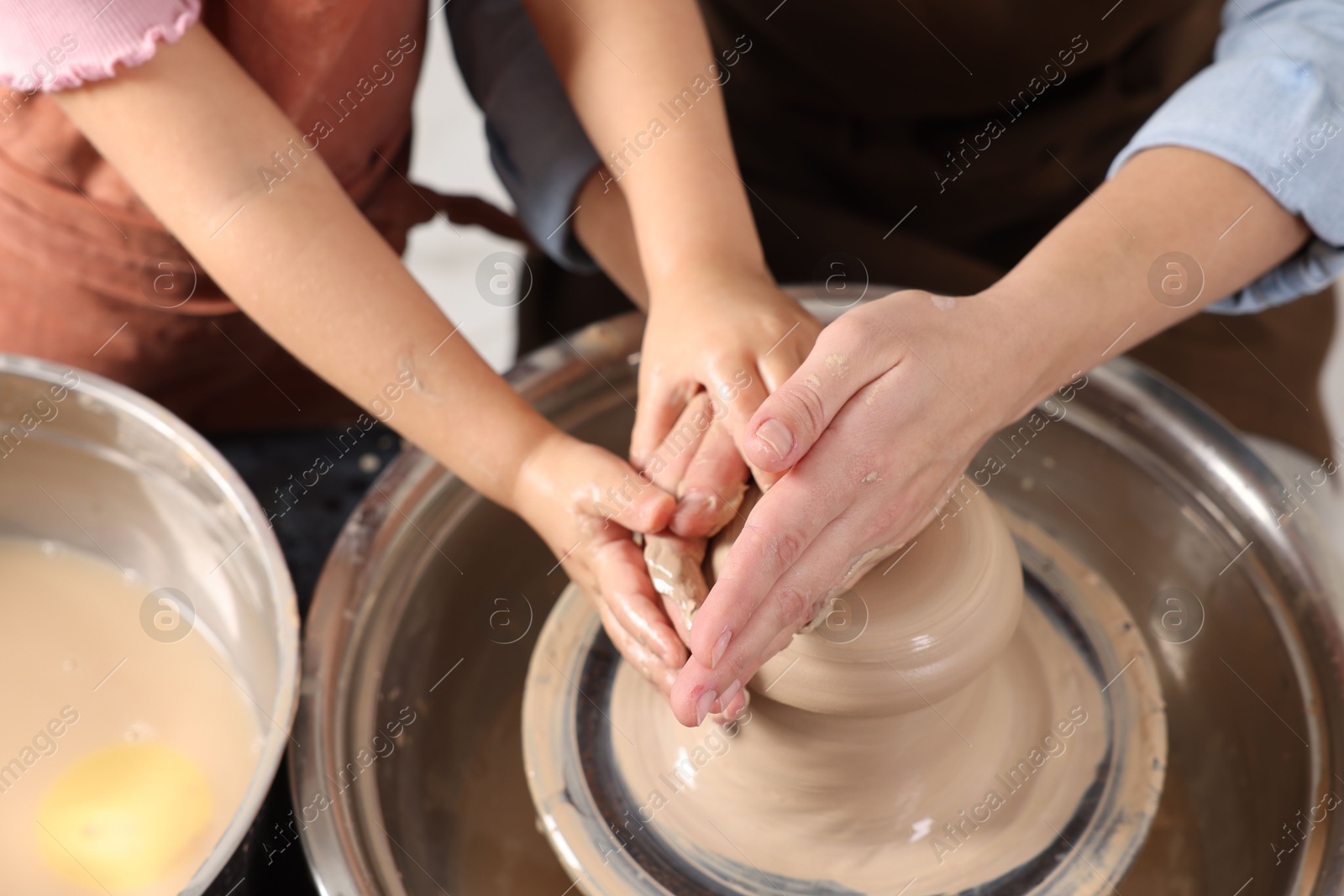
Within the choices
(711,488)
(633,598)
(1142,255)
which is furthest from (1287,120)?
(633,598)

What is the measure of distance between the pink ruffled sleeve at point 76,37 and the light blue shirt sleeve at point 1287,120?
2.80ft

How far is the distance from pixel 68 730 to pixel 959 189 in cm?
124

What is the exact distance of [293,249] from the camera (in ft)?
3.03

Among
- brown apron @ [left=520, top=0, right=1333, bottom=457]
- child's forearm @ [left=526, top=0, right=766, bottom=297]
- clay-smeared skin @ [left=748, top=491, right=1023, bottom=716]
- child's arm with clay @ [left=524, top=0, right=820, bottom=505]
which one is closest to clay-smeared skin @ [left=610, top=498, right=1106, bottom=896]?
clay-smeared skin @ [left=748, top=491, right=1023, bottom=716]

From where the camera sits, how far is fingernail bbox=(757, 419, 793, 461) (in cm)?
75

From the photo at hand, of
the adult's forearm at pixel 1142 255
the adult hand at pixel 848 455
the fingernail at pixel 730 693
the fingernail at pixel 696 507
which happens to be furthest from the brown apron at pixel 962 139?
the fingernail at pixel 730 693

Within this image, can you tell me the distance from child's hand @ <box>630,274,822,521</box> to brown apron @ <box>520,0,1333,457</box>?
19.7 inches

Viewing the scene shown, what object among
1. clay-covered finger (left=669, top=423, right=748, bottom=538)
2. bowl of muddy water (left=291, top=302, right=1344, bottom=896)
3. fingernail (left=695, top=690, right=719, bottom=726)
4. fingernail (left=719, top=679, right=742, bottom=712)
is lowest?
bowl of muddy water (left=291, top=302, right=1344, bottom=896)

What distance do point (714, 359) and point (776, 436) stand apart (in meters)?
0.19

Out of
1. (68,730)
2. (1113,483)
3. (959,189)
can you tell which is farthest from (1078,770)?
(68,730)

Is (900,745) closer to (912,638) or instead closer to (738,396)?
(912,638)

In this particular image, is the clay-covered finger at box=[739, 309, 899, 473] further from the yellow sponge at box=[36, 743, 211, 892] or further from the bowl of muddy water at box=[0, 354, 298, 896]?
the yellow sponge at box=[36, 743, 211, 892]

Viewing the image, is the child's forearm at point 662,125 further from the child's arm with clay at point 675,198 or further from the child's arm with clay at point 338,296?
the child's arm with clay at point 338,296

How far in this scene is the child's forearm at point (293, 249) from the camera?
88 centimetres
